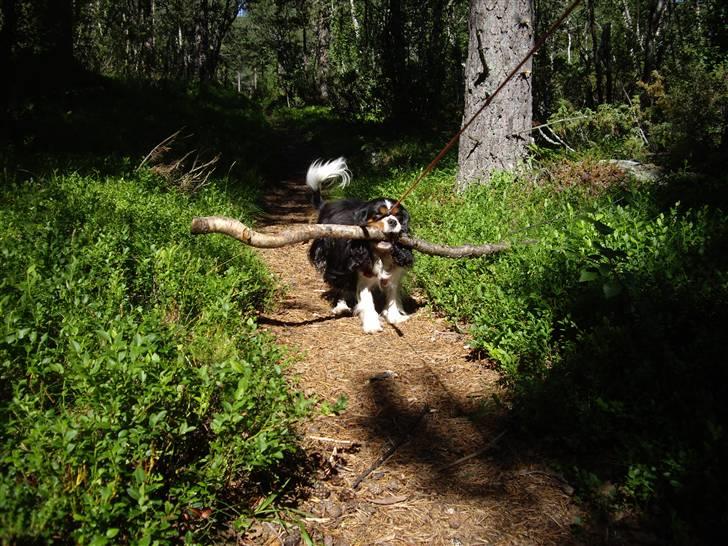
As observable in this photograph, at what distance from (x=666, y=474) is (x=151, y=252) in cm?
358

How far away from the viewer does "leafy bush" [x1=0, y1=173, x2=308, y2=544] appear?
5.77 ft

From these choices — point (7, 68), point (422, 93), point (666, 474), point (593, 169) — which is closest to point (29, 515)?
point (666, 474)

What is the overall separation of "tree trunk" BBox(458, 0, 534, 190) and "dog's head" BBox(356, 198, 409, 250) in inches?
92.9

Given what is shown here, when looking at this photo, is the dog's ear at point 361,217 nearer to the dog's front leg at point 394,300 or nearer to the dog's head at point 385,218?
the dog's head at point 385,218

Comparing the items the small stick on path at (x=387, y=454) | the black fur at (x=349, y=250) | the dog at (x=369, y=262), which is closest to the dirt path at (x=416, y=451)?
the small stick on path at (x=387, y=454)

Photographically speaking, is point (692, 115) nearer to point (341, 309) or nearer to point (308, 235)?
point (341, 309)

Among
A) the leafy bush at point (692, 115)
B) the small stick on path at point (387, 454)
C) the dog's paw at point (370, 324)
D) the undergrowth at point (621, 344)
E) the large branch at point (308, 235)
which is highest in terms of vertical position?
the leafy bush at point (692, 115)

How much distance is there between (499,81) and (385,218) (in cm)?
312

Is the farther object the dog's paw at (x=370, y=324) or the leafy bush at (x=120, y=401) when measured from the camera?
the dog's paw at (x=370, y=324)

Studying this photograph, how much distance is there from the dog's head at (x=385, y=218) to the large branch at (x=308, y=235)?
0.25ft

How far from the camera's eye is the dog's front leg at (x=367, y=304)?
4.70m

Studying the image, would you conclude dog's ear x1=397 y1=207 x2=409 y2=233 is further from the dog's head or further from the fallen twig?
the fallen twig

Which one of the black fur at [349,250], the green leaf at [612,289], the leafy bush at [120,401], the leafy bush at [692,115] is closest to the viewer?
the leafy bush at [120,401]

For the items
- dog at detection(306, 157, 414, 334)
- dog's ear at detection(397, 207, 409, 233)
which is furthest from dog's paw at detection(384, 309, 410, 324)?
dog's ear at detection(397, 207, 409, 233)
